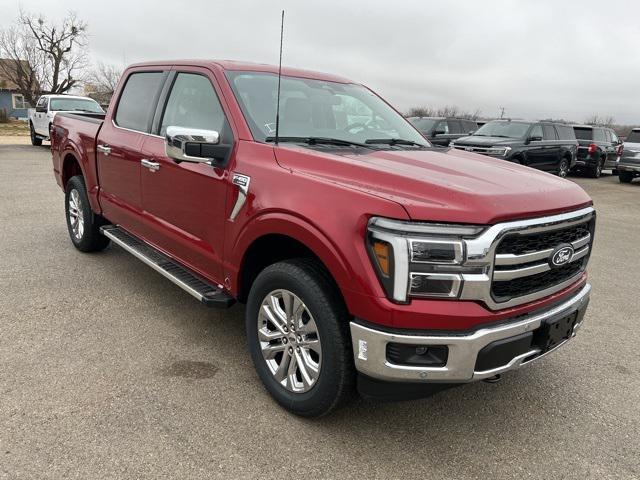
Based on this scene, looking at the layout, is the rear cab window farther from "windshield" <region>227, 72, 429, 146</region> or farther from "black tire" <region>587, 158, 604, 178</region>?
"black tire" <region>587, 158, 604, 178</region>

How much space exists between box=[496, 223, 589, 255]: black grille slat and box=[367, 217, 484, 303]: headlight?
17cm

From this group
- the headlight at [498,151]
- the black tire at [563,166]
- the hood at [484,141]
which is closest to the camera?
the headlight at [498,151]

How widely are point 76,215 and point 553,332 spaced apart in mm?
4917

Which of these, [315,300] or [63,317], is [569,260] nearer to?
[315,300]

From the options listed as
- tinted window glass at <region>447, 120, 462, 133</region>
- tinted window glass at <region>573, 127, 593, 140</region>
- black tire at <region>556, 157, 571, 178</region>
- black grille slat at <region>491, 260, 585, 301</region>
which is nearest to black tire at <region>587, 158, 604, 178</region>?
tinted window glass at <region>573, 127, 593, 140</region>

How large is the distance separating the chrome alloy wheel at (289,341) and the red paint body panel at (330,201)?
1.12 feet

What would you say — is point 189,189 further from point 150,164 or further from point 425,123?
point 425,123

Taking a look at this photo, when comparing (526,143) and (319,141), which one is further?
(526,143)

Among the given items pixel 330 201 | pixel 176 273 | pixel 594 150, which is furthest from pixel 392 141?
pixel 594 150

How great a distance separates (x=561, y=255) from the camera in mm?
2574

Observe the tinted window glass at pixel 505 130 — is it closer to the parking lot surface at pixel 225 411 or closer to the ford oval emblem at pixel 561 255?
the parking lot surface at pixel 225 411

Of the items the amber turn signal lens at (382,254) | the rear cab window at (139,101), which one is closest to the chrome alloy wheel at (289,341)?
the amber turn signal lens at (382,254)

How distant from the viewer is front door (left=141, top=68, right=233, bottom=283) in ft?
10.7

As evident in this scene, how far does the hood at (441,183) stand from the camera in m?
2.25
